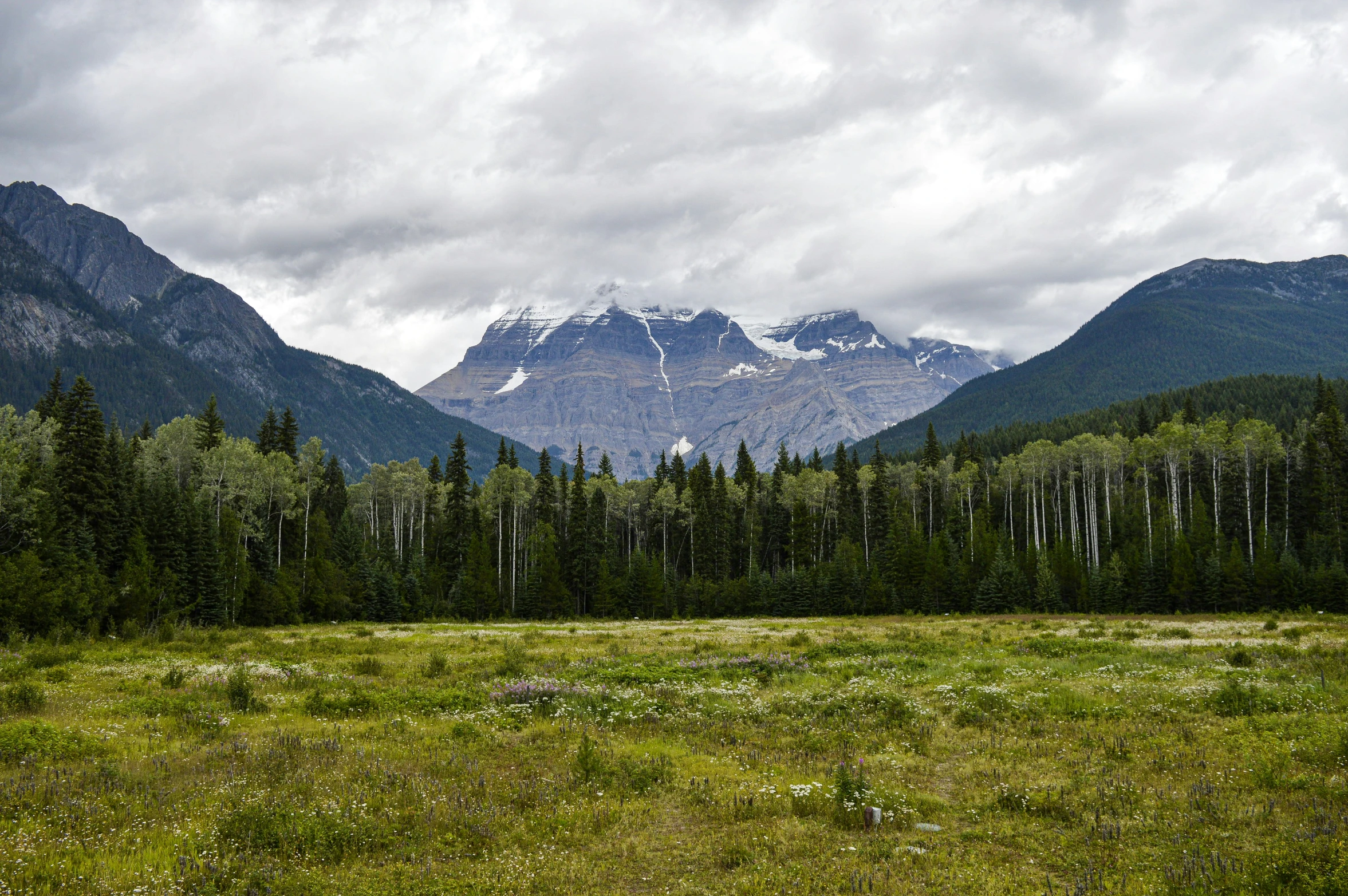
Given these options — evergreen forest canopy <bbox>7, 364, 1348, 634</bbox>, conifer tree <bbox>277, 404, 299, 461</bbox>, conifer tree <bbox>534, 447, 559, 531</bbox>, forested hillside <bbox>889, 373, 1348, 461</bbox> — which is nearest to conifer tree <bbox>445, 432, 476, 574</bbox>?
evergreen forest canopy <bbox>7, 364, 1348, 634</bbox>

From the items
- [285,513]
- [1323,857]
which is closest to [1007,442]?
[285,513]

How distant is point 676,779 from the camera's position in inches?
540

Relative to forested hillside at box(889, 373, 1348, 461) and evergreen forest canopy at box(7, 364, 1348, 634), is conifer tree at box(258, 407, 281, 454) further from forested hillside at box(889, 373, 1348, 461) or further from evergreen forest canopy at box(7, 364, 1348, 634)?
forested hillside at box(889, 373, 1348, 461)

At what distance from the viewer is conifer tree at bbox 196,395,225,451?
85.8 metres

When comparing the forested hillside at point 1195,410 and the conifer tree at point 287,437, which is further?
the forested hillside at point 1195,410

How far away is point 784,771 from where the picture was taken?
14297mm

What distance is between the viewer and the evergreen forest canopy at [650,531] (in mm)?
55875

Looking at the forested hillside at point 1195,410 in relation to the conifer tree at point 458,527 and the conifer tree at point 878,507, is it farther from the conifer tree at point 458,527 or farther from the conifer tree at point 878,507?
the conifer tree at point 458,527

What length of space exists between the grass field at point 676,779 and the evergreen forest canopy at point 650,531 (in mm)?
32584

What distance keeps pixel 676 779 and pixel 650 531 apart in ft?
366

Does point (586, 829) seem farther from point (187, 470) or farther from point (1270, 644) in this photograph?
point (187, 470)

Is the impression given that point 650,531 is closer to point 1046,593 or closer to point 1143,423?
point 1046,593

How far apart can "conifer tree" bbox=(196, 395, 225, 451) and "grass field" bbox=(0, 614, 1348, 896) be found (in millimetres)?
68456

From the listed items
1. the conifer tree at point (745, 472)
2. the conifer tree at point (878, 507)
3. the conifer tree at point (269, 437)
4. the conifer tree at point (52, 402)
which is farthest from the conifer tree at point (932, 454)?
the conifer tree at point (52, 402)
